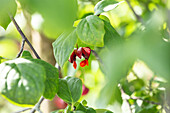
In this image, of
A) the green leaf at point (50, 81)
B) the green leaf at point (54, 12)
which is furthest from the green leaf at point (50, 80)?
the green leaf at point (54, 12)

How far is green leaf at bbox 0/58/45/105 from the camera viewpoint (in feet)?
0.74

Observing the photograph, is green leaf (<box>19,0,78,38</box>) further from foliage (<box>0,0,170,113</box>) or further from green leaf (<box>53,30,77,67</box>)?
green leaf (<box>53,30,77,67</box>)

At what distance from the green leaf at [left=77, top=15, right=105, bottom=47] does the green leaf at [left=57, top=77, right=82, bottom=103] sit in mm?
86

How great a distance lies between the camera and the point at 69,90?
1.11 ft

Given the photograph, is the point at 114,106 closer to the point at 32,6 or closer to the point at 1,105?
the point at 32,6

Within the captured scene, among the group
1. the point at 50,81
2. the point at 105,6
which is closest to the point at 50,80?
the point at 50,81

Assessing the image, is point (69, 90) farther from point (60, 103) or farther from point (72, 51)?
point (60, 103)

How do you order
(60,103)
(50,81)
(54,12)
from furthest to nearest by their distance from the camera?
(60,103) < (50,81) < (54,12)

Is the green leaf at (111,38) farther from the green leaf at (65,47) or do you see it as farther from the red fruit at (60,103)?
the red fruit at (60,103)

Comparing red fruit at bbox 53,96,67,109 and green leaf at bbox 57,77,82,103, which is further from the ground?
green leaf at bbox 57,77,82,103

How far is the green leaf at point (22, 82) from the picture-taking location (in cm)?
23

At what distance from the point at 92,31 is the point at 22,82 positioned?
10cm

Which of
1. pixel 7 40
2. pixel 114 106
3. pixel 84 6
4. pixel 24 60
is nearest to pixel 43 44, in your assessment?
pixel 84 6

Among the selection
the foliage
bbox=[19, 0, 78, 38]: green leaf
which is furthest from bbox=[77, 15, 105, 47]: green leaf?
bbox=[19, 0, 78, 38]: green leaf
